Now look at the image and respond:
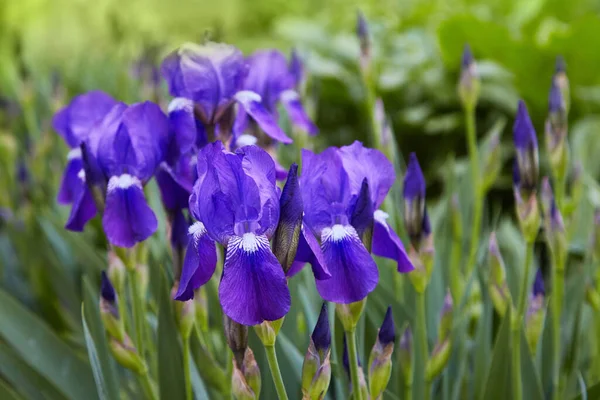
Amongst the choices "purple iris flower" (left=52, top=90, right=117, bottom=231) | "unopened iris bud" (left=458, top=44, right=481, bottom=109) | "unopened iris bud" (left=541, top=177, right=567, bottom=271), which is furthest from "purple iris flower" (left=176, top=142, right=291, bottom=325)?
"unopened iris bud" (left=458, top=44, right=481, bottom=109)

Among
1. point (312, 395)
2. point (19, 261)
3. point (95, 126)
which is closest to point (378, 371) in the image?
point (312, 395)

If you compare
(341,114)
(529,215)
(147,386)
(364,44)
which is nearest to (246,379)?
(147,386)

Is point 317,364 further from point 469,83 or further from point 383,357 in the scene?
point 469,83

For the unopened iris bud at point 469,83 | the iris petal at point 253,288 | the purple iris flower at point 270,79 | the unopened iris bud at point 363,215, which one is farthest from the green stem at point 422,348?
A: the unopened iris bud at point 469,83

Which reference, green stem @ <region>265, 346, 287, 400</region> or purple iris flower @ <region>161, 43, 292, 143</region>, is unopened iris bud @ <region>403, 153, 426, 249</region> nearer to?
purple iris flower @ <region>161, 43, 292, 143</region>

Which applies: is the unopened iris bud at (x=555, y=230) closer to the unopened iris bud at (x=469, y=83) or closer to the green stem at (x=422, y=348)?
the green stem at (x=422, y=348)

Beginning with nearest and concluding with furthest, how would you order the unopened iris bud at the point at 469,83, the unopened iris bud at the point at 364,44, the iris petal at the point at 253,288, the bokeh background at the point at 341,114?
the iris petal at the point at 253,288 < the bokeh background at the point at 341,114 < the unopened iris bud at the point at 469,83 < the unopened iris bud at the point at 364,44
